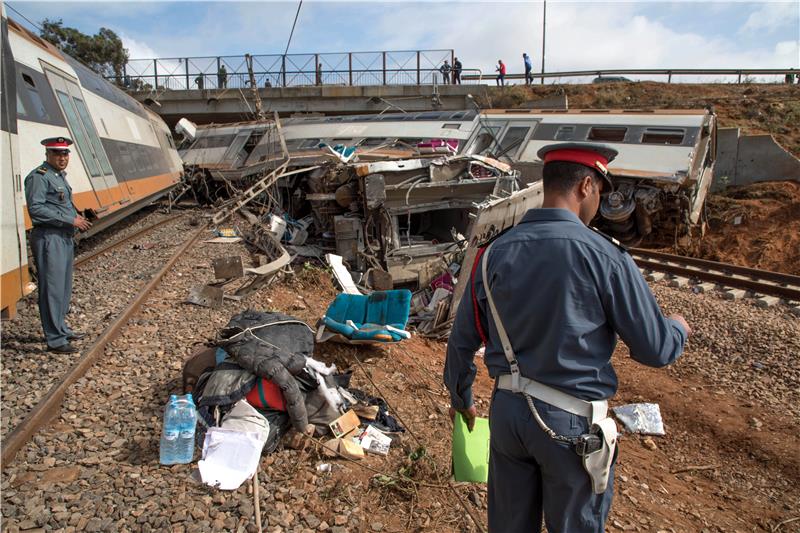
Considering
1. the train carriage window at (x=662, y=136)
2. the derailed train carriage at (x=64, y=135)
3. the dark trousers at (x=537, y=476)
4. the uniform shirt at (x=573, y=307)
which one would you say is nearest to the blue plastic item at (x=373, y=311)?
the derailed train carriage at (x=64, y=135)

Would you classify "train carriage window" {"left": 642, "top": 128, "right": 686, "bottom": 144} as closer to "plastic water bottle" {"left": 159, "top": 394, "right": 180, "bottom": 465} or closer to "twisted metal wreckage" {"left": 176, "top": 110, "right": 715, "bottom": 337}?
"twisted metal wreckage" {"left": 176, "top": 110, "right": 715, "bottom": 337}

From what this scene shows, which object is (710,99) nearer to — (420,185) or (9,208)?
(420,185)

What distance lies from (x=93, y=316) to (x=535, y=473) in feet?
18.7

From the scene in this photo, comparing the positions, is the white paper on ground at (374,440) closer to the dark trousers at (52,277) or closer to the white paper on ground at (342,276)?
the dark trousers at (52,277)

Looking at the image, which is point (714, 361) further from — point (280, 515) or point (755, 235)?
A: point (755, 235)

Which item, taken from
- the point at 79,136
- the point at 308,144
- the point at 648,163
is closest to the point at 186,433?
the point at 79,136

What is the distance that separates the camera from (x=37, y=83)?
7.51m

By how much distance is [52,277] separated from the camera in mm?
4809

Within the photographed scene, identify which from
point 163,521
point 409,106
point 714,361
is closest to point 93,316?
point 163,521

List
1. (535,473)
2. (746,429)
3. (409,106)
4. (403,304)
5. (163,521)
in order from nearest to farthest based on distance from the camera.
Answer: (535,473) < (163,521) < (746,429) < (403,304) < (409,106)

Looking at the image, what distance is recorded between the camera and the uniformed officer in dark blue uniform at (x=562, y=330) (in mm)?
1823

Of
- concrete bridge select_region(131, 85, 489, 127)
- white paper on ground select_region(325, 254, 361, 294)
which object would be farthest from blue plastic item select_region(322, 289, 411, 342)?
concrete bridge select_region(131, 85, 489, 127)

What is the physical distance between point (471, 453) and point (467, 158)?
6731 mm

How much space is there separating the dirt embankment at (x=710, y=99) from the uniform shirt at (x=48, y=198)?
693 inches
